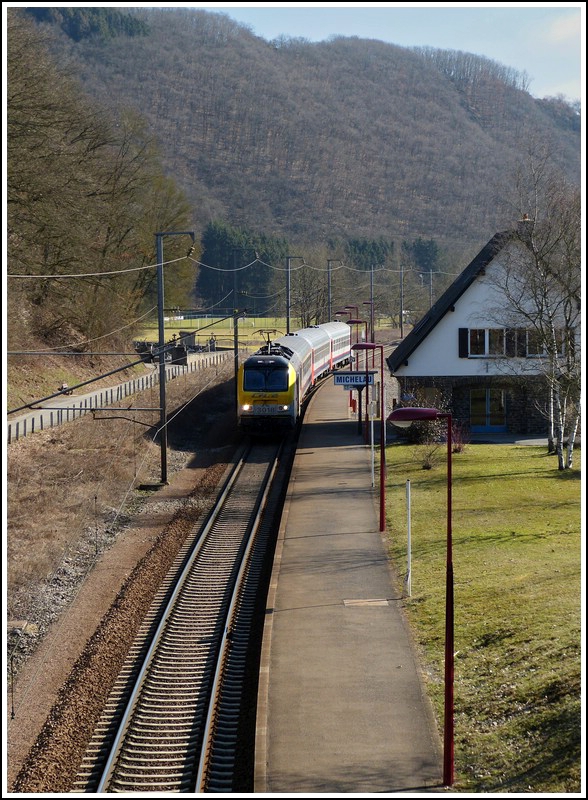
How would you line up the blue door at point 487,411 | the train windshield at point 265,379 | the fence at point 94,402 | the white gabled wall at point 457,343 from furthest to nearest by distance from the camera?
the blue door at point 487,411 < the white gabled wall at point 457,343 < the fence at point 94,402 < the train windshield at point 265,379

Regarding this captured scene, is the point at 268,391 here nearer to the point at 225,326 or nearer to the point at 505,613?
the point at 505,613

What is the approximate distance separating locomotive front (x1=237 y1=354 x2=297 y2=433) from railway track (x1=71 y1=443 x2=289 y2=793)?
1026 centimetres

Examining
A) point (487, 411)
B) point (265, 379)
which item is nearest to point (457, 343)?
point (487, 411)

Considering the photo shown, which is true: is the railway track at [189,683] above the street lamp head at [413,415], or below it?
below

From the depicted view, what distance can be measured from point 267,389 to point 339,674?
Result: 63.4 feet

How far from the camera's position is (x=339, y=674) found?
13.3 metres

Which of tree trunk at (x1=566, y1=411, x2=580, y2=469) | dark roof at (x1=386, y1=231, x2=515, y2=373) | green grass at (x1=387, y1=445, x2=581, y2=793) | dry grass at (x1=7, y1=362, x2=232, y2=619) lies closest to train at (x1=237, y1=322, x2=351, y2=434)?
dry grass at (x1=7, y1=362, x2=232, y2=619)

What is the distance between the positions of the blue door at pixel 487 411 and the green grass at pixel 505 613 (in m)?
9.14

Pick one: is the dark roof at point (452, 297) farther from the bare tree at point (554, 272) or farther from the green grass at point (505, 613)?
the green grass at point (505, 613)

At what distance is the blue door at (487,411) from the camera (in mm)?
36938

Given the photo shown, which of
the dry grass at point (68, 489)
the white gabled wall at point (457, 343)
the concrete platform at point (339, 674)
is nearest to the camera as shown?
the concrete platform at point (339, 674)

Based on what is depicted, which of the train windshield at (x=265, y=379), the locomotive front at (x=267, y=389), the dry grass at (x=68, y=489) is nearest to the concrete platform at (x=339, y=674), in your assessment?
the dry grass at (x=68, y=489)

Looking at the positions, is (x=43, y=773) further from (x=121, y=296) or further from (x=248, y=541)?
(x=121, y=296)

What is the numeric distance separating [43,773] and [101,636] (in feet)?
14.0
